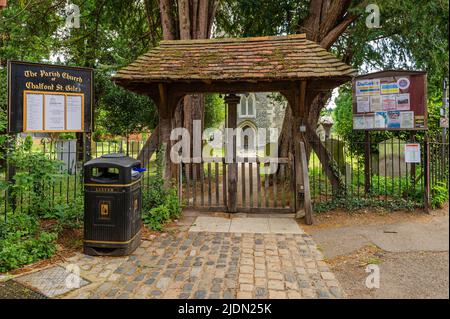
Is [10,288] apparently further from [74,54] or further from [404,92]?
[74,54]

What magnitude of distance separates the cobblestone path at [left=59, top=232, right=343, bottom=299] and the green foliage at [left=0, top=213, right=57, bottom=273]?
1.47 feet

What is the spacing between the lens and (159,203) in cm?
607

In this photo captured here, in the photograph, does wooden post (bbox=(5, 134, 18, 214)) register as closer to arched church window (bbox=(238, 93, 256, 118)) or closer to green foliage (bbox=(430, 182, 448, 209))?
green foliage (bbox=(430, 182, 448, 209))

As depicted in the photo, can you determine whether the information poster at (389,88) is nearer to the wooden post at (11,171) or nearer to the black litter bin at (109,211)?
the black litter bin at (109,211)

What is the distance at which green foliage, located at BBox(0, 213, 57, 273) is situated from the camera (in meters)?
3.80

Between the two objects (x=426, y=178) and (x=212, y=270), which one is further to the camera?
(x=426, y=178)

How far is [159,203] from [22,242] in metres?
2.41

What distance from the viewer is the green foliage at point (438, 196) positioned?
20.9 feet

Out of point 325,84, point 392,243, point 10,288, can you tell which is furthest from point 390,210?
point 10,288

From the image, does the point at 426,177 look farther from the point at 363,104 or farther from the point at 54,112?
the point at 54,112

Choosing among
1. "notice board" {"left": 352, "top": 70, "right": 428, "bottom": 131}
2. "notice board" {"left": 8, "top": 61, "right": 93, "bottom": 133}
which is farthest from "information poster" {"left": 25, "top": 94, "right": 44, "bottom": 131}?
"notice board" {"left": 352, "top": 70, "right": 428, "bottom": 131}

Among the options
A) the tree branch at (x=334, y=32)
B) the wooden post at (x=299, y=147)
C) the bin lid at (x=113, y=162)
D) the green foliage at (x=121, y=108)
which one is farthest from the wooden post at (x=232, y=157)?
the green foliage at (x=121, y=108)

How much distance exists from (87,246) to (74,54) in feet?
33.6

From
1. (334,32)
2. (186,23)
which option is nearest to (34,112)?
(186,23)
